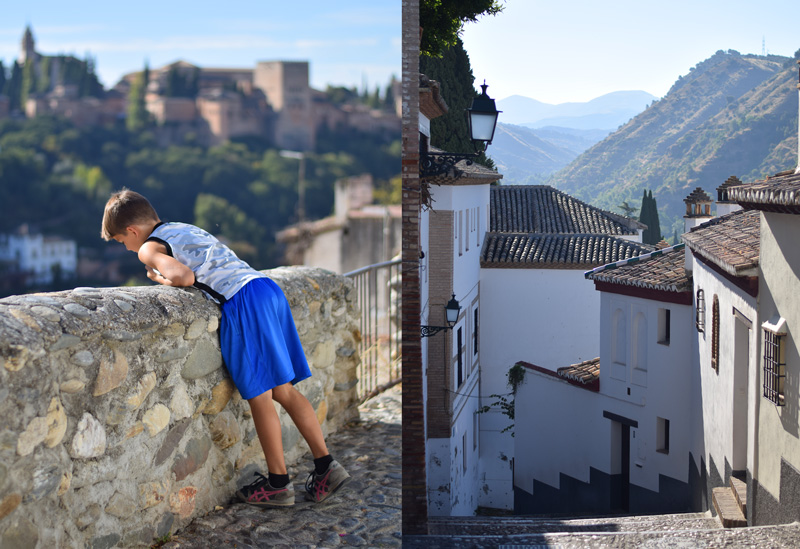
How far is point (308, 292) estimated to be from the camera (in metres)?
3.42

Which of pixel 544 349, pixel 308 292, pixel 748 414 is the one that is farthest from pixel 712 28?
pixel 308 292

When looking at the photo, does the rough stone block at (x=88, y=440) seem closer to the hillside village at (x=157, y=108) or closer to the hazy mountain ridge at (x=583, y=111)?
the hillside village at (x=157, y=108)

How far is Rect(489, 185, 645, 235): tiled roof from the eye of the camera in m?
13.2

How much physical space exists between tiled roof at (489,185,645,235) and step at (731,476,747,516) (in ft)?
21.6

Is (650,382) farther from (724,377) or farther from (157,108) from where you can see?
(157,108)

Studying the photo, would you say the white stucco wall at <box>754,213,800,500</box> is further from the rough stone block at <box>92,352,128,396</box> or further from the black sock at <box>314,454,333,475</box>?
the rough stone block at <box>92,352,128,396</box>

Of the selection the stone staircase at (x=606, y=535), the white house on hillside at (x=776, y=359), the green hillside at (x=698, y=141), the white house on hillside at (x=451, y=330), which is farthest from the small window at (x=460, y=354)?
the green hillside at (x=698, y=141)

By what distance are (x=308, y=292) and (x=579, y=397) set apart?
28.9ft

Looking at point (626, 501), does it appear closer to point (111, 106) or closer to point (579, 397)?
point (579, 397)

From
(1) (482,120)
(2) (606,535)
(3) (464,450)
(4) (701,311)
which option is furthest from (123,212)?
(4) (701,311)

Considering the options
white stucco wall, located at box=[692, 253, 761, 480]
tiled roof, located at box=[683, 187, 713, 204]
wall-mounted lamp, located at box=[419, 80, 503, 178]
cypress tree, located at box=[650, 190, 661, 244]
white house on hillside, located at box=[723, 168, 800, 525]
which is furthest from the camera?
cypress tree, located at box=[650, 190, 661, 244]

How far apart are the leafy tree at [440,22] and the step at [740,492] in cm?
462

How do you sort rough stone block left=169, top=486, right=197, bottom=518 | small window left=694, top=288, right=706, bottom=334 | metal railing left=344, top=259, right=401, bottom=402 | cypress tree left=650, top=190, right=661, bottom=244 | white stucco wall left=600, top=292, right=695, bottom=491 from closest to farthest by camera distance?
rough stone block left=169, top=486, right=197, bottom=518 → metal railing left=344, top=259, right=401, bottom=402 → small window left=694, top=288, right=706, bottom=334 → white stucco wall left=600, top=292, right=695, bottom=491 → cypress tree left=650, top=190, right=661, bottom=244

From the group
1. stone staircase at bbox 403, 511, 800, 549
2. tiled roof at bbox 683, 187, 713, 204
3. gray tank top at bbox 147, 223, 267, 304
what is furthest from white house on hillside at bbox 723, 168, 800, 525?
tiled roof at bbox 683, 187, 713, 204
